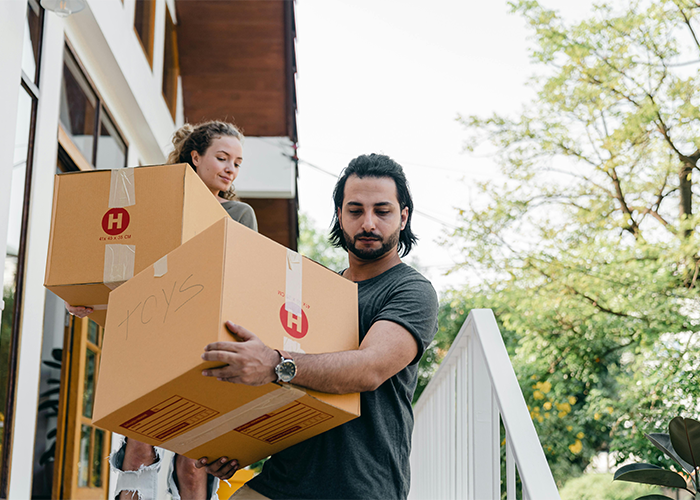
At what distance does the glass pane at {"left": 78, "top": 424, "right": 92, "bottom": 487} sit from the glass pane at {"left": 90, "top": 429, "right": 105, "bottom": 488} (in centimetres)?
6

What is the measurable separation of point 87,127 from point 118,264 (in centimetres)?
232

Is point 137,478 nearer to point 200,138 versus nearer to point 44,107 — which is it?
point 200,138

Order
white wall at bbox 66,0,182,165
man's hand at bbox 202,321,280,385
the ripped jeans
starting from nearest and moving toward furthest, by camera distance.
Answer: man's hand at bbox 202,321,280,385 < the ripped jeans < white wall at bbox 66,0,182,165

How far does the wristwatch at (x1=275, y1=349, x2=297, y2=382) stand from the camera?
3.93 feet

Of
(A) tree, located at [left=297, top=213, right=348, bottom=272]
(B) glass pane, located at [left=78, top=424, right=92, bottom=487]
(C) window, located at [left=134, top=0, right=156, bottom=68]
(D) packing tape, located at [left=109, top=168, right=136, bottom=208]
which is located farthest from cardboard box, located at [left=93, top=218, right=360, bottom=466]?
(A) tree, located at [left=297, top=213, right=348, bottom=272]

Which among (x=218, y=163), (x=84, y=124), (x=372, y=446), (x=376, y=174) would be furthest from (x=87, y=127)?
(x=372, y=446)

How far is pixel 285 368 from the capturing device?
1.21m

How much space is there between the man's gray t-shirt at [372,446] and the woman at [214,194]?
561 millimetres

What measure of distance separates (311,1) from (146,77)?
1065cm

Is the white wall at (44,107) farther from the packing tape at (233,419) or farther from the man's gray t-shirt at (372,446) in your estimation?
the man's gray t-shirt at (372,446)

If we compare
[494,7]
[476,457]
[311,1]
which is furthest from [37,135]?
[311,1]

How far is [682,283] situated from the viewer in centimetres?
579

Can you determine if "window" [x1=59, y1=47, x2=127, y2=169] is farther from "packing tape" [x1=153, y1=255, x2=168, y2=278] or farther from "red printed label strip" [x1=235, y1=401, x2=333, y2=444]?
"red printed label strip" [x1=235, y1=401, x2=333, y2=444]

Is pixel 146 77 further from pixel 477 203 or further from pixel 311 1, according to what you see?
pixel 311 1
